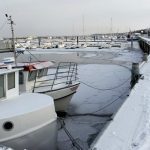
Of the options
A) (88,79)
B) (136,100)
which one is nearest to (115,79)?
(88,79)

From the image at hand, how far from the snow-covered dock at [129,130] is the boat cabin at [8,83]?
10.2 feet

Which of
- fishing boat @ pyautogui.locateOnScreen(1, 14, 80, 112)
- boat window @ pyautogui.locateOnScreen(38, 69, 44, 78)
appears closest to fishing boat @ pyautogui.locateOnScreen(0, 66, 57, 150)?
fishing boat @ pyautogui.locateOnScreen(1, 14, 80, 112)

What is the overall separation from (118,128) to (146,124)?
723 millimetres

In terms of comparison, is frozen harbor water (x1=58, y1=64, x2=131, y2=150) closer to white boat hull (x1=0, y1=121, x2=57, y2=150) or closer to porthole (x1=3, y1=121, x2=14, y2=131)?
white boat hull (x1=0, y1=121, x2=57, y2=150)

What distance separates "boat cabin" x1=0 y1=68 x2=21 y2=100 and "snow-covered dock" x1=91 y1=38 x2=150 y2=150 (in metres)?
3.10

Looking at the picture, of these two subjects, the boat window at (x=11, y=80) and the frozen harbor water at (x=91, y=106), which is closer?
the boat window at (x=11, y=80)

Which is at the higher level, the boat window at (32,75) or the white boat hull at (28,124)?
the boat window at (32,75)

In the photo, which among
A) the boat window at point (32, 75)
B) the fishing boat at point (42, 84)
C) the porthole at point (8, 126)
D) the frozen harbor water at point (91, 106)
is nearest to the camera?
the porthole at point (8, 126)

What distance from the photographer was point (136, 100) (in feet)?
35.3

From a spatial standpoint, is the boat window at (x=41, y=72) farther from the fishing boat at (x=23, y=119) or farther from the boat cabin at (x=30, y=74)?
the fishing boat at (x=23, y=119)

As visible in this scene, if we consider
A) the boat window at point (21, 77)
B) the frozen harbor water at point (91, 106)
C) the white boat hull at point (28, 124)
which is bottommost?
the frozen harbor water at point (91, 106)

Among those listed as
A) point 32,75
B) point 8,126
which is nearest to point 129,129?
point 8,126

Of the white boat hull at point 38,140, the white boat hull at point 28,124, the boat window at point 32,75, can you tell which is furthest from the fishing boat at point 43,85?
the white boat hull at point 38,140

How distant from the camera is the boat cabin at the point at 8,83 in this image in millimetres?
9180
